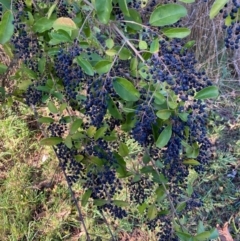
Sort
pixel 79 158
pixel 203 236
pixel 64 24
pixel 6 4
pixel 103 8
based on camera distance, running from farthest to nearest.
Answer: pixel 79 158 → pixel 203 236 → pixel 6 4 → pixel 64 24 → pixel 103 8

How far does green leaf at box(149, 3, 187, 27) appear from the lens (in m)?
1.00

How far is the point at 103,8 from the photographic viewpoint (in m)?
0.90

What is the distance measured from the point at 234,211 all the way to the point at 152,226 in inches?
47.0

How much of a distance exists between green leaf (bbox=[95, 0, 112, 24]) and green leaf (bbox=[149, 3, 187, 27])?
13 cm

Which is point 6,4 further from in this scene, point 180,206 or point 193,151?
point 180,206

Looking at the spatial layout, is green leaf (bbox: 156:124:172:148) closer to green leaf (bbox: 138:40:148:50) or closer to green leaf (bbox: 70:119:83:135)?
green leaf (bbox: 138:40:148:50)

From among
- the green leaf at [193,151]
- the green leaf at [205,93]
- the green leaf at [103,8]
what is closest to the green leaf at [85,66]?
the green leaf at [103,8]

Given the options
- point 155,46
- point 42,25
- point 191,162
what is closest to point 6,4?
point 42,25

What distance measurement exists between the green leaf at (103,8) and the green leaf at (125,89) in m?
0.13

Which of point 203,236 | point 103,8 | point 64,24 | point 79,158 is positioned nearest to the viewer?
point 103,8

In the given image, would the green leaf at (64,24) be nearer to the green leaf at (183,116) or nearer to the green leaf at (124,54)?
the green leaf at (124,54)

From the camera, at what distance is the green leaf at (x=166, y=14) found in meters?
1.00

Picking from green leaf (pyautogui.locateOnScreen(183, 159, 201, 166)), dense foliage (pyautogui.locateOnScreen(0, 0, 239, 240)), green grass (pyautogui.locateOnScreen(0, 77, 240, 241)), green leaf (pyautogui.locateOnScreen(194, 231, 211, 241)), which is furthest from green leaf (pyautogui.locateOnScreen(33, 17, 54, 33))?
green grass (pyautogui.locateOnScreen(0, 77, 240, 241))

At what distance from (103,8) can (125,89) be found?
16cm
